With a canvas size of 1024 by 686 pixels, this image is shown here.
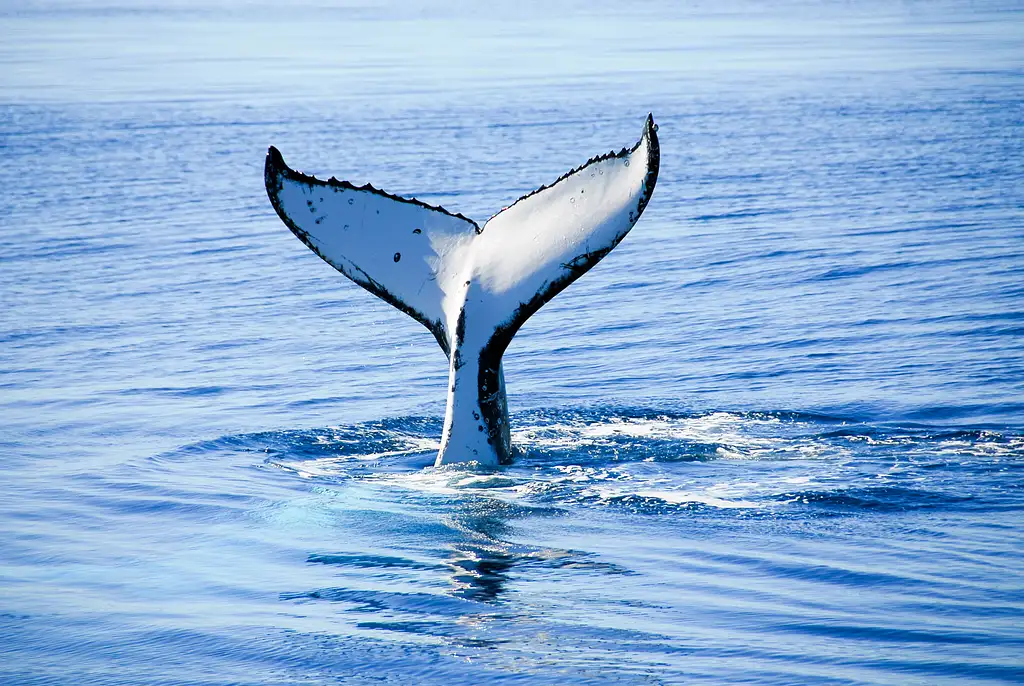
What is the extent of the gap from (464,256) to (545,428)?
2.12m

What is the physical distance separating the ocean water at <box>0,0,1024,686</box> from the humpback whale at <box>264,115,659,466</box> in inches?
25.5

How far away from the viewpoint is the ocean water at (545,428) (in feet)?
18.7

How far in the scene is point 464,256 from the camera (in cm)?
759

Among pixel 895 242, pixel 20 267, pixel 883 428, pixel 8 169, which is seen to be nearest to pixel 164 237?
pixel 20 267

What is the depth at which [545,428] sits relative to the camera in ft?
30.7

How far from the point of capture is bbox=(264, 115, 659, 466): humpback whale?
709cm

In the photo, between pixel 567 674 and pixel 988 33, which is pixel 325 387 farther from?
pixel 988 33

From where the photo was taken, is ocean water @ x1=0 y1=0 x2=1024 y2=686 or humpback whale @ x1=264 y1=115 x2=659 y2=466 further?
humpback whale @ x1=264 y1=115 x2=659 y2=466

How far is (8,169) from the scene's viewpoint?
23234mm

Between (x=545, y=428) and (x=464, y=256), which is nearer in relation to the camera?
(x=464, y=256)

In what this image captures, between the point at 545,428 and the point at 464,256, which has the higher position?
the point at 464,256

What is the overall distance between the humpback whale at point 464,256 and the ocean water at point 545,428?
648 mm

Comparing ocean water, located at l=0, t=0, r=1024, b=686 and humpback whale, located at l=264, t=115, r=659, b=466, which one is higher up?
humpback whale, located at l=264, t=115, r=659, b=466

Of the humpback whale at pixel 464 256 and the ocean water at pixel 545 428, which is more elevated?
the humpback whale at pixel 464 256
